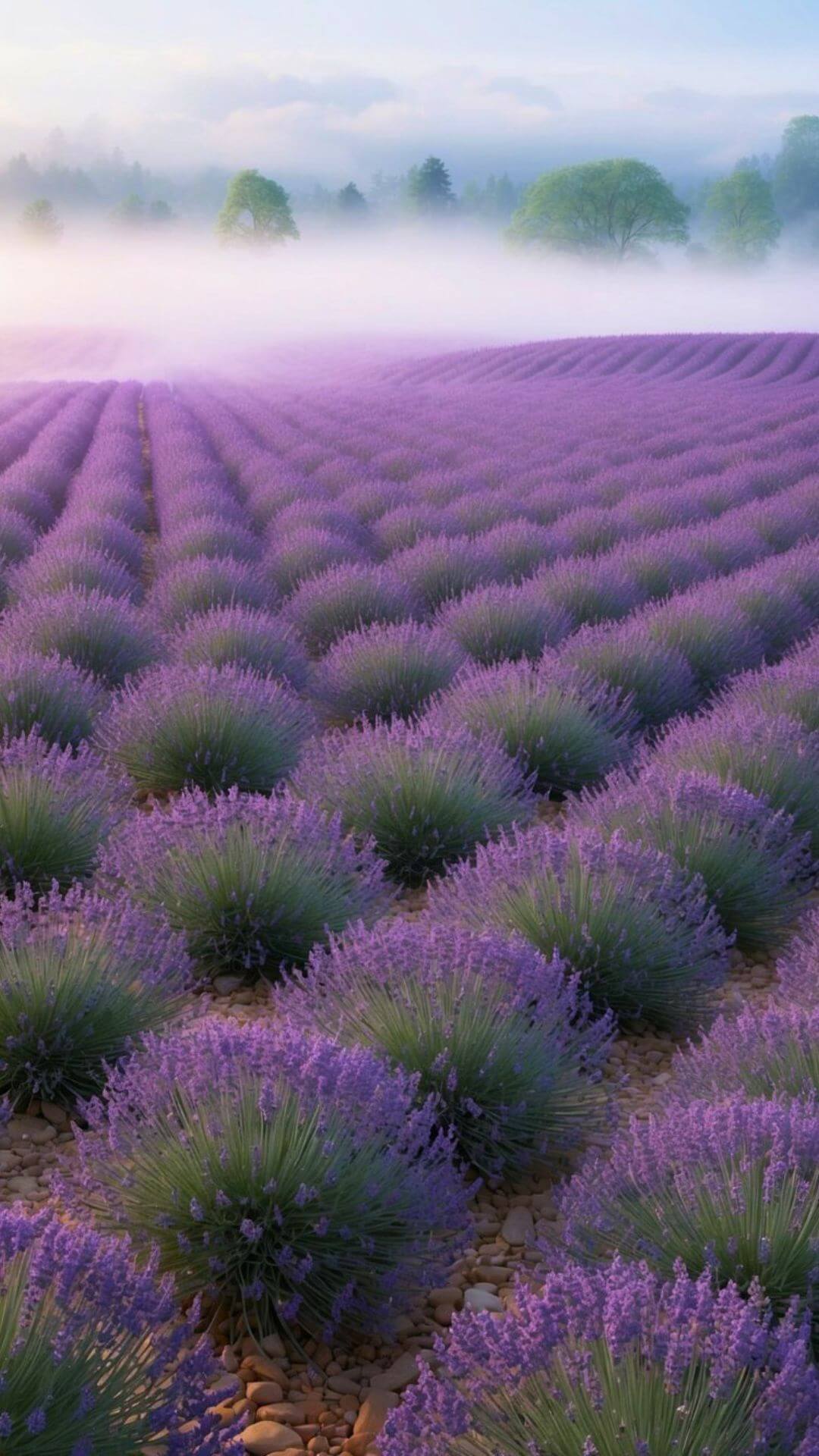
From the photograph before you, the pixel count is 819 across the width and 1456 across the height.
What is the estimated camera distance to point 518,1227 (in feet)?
7.37

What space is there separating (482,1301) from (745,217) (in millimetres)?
69277

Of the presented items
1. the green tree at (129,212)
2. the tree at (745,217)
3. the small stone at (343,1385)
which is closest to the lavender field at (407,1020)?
the small stone at (343,1385)

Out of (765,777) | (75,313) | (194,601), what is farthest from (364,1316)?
(75,313)

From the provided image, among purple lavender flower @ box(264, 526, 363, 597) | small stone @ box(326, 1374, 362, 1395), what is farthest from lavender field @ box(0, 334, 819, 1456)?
purple lavender flower @ box(264, 526, 363, 597)

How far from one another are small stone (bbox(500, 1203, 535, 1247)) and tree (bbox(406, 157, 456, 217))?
8508 centimetres

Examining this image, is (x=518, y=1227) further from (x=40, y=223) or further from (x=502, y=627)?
(x=40, y=223)

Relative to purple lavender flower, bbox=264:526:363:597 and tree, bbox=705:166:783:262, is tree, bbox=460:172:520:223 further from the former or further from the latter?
purple lavender flower, bbox=264:526:363:597

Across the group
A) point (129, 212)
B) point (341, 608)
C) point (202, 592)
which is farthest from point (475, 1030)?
point (129, 212)

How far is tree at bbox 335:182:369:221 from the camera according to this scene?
84438 mm

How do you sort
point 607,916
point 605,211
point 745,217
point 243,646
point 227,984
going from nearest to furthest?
point 607,916, point 227,984, point 243,646, point 605,211, point 745,217

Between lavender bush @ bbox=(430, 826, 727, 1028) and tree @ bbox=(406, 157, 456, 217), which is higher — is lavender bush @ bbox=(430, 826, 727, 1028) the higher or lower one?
the lower one

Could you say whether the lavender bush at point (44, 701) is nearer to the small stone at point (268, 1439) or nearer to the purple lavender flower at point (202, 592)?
the purple lavender flower at point (202, 592)

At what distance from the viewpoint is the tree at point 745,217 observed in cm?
6216

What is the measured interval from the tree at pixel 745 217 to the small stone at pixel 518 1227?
221 ft
